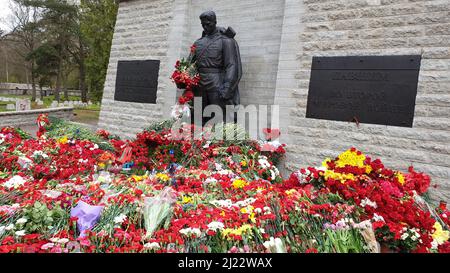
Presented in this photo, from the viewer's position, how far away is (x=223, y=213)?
2988 millimetres

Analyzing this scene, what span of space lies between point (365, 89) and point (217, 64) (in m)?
2.66

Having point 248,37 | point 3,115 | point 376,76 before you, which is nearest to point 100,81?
point 3,115

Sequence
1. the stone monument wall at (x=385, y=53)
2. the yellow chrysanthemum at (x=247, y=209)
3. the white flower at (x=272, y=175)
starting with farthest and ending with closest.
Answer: the white flower at (x=272, y=175) < the stone monument wall at (x=385, y=53) < the yellow chrysanthemum at (x=247, y=209)

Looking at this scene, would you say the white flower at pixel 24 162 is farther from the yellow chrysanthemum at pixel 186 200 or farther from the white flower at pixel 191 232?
the white flower at pixel 191 232

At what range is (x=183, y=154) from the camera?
555 cm

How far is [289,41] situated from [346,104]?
154cm

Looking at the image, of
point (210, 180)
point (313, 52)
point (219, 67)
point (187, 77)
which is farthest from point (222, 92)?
point (210, 180)

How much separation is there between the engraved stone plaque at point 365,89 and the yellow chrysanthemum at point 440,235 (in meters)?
1.98

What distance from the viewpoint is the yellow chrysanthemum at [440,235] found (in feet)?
9.68

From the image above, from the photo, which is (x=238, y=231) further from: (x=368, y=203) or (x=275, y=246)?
(x=368, y=203)

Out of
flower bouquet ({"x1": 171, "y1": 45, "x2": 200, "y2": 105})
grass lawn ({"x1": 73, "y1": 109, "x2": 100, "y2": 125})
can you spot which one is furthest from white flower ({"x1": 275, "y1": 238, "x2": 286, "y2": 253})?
grass lawn ({"x1": 73, "y1": 109, "x2": 100, "y2": 125})

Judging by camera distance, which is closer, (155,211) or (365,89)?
(155,211)

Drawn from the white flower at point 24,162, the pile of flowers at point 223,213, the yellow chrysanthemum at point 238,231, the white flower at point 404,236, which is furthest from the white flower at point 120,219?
the white flower at point 24,162

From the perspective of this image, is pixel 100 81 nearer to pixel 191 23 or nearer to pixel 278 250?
pixel 191 23
